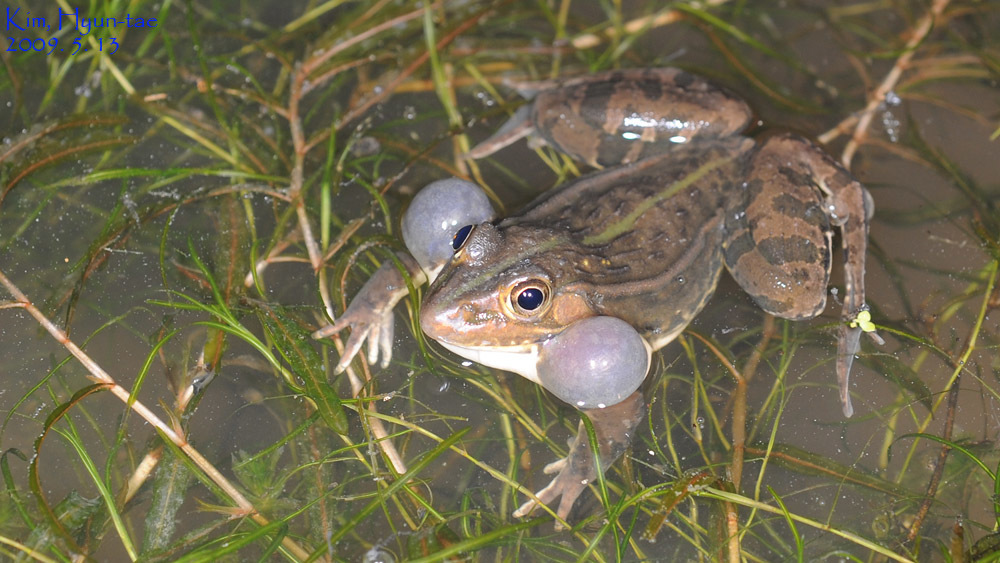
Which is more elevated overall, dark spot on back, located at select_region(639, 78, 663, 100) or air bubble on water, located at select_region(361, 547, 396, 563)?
dark spot on back, located at select_region(639, 78, 663, 100)

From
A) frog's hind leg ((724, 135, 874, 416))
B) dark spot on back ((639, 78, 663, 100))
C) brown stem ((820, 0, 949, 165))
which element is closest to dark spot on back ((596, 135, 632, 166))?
dark spot on back ((639, 78, 663, 100))

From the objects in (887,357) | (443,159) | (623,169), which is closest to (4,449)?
(443,159)

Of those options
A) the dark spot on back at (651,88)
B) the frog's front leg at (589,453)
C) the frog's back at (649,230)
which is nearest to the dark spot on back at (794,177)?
the frog's back at (649,230)

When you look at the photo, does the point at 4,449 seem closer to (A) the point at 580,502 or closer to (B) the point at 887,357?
(A) the point at 580,502

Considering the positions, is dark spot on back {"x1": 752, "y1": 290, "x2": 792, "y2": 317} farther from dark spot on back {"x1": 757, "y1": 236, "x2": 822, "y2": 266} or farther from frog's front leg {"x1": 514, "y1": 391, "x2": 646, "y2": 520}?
frog's front leg {"x1": 514, "y1": 391, "x2": 646, "y2": 520}

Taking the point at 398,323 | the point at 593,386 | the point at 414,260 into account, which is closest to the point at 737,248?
the point at 593,386

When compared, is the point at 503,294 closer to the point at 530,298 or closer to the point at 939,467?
the point at 530,298
